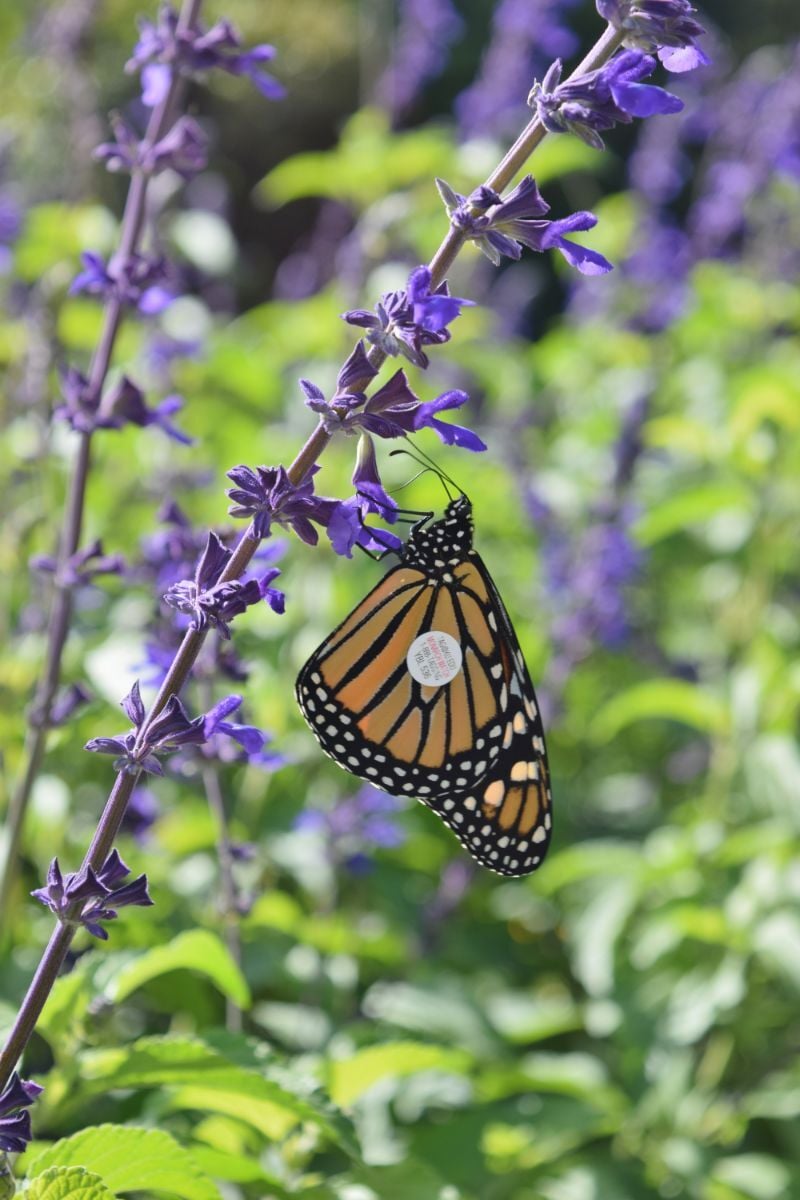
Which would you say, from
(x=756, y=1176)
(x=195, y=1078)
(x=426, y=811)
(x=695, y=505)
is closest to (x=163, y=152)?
(x=195, y=1078)

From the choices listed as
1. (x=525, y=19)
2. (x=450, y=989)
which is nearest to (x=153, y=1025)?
(x=450, y=989)

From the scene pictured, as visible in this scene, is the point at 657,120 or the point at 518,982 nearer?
the point at 518,982

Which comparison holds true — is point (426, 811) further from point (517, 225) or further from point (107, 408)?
point (517, 225)

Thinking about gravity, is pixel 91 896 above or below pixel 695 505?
below

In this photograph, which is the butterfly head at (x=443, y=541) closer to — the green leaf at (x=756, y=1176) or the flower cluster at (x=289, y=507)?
the flower cluster at (x=289, y=507)

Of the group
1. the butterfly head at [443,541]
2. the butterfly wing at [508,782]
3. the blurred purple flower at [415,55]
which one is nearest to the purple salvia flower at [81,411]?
the butterfly head at [443,541]

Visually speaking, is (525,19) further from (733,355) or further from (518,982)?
(518,982)
